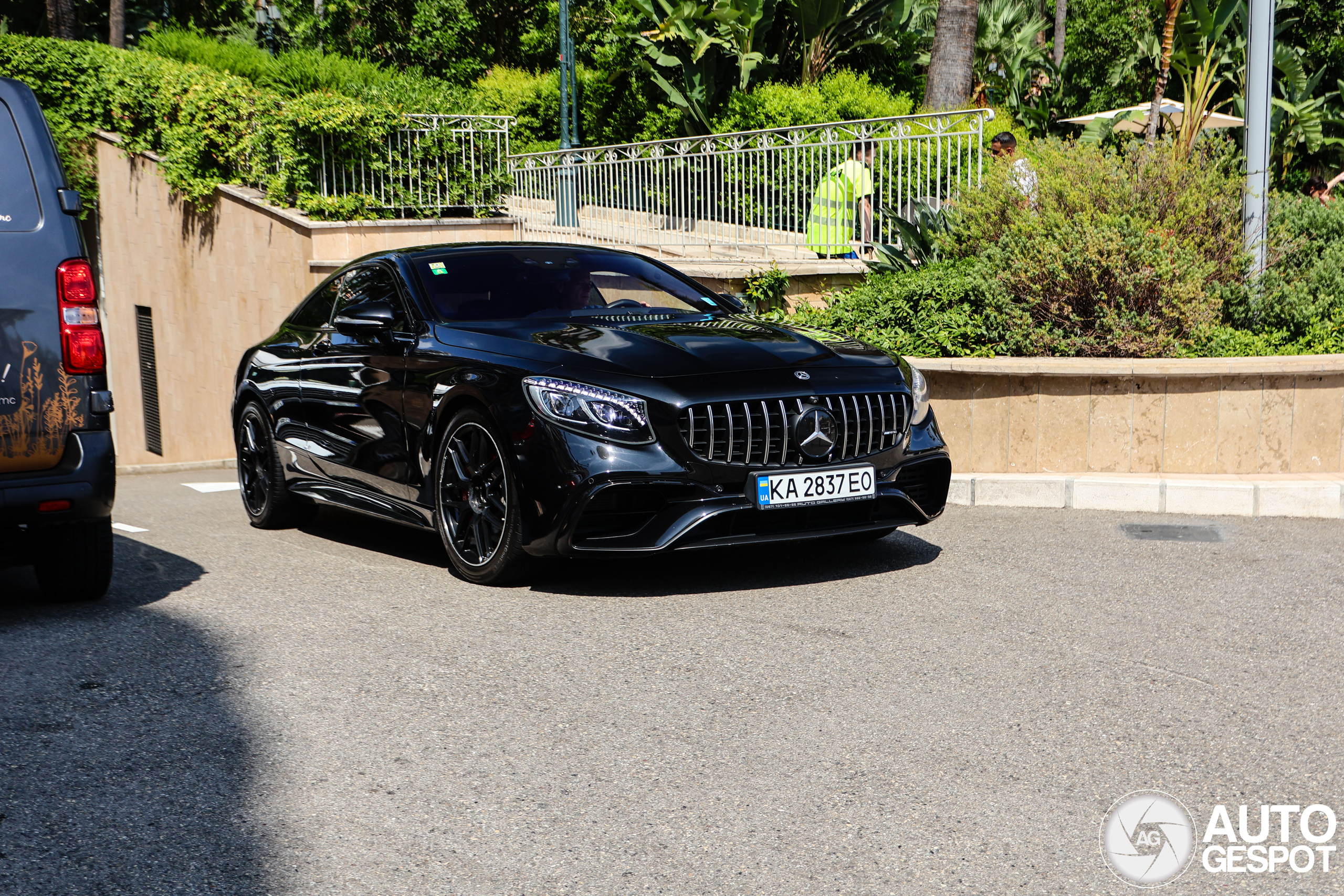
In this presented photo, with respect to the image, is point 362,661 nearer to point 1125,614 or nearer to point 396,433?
point 396,433

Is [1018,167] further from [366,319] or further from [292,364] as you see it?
[366,319]

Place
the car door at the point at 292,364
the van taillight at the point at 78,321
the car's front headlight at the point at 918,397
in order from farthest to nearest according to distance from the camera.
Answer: the car door at the point at 292,364
the car's front headlight at the point at 918,397
the van taillight at the point at 78,321

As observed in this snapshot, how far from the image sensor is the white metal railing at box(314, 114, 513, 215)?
16.4m

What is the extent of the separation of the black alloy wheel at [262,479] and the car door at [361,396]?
58 centimetres

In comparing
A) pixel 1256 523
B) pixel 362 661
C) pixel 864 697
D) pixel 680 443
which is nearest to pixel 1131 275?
pixel 1256 523

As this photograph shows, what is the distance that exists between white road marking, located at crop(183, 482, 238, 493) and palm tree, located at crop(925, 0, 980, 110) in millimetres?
10553

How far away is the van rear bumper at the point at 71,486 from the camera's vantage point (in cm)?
535

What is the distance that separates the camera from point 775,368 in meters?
6.03

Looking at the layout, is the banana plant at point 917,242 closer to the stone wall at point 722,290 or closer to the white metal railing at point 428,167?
the stone wall at point 722,290

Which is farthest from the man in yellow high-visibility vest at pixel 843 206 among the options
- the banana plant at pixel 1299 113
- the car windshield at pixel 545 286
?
the banana plant at pixel 1299 113

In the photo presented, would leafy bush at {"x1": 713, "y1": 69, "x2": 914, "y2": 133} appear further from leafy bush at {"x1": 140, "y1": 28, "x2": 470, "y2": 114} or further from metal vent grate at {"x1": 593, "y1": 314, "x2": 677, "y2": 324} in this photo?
metal vent grate at {"x1": 593, "y1": 314, "x2": 677, "y2": 324}

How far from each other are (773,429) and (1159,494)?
10.6 feet

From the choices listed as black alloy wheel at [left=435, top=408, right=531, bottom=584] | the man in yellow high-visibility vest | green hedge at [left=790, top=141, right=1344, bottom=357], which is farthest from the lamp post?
black alloy wheel at [left=435, top=408, right=531, bottom=584]

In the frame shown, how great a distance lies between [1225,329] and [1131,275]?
735mm
